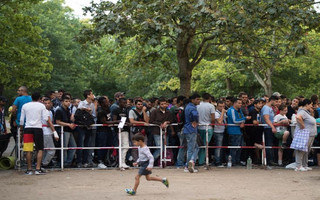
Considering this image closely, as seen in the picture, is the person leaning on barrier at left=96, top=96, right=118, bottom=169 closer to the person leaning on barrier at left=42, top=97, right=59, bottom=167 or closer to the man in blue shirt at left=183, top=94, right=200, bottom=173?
the person leaning on barrier at left=42, top=97, right=59, bottom=167

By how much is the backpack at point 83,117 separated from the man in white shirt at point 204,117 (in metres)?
2.98

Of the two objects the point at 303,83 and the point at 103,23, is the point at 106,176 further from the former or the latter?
the point at 303,83

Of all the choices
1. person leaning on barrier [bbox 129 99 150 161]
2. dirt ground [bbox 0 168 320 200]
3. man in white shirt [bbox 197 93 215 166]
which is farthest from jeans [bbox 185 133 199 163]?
person leaning on barrier [bbox 129 99 150 161]

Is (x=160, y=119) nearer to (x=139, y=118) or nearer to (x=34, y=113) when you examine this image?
(x=139, y=118)

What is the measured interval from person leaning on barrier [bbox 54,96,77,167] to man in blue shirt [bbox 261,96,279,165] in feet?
17.0

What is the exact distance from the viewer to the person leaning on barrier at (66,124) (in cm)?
1423

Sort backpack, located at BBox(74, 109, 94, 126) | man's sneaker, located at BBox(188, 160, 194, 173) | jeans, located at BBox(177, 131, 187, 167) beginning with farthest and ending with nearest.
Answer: jeans, located at BBox(177, 131, 187, 167) < backpack, located at BBox(74, 109, 94, 126) < man's sneaker, located at BBox(188, 160, 194, 173)

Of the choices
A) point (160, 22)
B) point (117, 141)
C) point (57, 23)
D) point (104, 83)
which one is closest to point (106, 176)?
point (117, 141)

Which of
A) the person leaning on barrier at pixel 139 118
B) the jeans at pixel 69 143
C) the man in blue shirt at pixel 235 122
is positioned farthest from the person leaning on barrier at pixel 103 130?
the man in blue shirt at pixel 235 122

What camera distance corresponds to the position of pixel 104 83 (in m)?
63.7

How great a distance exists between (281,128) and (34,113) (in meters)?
6.82

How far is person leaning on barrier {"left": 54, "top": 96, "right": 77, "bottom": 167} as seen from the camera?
14234 mm

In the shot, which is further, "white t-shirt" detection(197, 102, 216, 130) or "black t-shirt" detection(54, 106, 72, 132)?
"white t-shirt" detection(197, 102, 216, 130)

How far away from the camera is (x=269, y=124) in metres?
14.7
